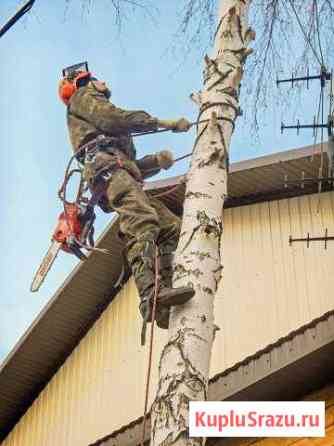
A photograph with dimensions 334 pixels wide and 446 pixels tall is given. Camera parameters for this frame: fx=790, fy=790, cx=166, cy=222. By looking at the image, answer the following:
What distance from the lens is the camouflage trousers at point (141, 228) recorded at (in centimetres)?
478

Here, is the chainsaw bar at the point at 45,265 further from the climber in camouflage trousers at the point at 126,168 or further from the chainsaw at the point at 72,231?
the climber in camouflage trousers at the point at 126,168

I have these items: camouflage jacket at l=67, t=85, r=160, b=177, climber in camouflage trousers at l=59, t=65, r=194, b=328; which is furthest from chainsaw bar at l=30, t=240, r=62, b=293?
camouflage jacket at l=67, t=85, r=160, b=177

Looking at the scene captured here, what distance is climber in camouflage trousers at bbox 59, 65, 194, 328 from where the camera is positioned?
4.89 m

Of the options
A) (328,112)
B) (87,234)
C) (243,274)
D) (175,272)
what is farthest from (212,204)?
(243,274)

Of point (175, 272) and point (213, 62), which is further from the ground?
point (213, 62)

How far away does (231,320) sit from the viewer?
1028 centimetres

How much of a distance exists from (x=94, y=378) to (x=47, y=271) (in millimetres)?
6294

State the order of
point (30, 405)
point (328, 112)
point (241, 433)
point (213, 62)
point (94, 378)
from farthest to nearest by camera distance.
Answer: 1. point (30, 405)
2. point (94, 378)
3. point (328, 112)
4. point (213, 62)
5. point (241, 433)

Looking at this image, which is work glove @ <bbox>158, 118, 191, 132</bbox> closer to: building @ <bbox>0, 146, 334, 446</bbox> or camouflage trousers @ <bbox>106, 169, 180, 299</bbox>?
camouflage trousers @ <bbox>106, 169, 180, 299</bbox>

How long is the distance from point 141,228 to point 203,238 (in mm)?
1206

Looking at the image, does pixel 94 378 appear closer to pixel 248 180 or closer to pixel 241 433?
pixel 248 180

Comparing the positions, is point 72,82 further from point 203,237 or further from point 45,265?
point 203,237

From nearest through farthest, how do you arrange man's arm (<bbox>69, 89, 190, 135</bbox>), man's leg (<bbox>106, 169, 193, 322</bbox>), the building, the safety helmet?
1. man's leg (<bbox>106, 169, 193, 322</bbox>)
2. man's arm (<bbox>69, 89, 190, 135</bbox>)
3. the safety helmet
4. the building

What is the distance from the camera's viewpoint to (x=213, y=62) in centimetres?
463
